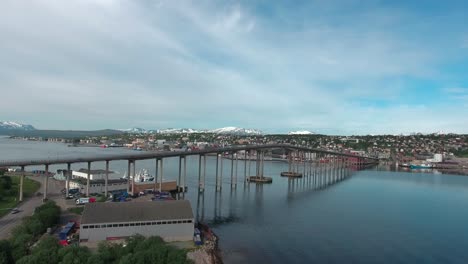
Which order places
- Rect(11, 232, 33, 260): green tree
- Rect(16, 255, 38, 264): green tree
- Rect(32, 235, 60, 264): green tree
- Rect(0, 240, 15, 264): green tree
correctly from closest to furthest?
Rect(16, 255, 38, 264): green tree, Rect(32, 235, 60, 264): green tree, Rect(0, 240, 15, 264): green tree, Rect(11, 232, 33, 260): green tree

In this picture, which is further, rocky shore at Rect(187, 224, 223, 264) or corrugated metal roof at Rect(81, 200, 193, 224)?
corrugated metal roof at Rect(81, 200, 193, 224)

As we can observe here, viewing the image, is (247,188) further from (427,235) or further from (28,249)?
(28,249)

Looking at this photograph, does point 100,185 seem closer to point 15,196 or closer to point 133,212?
point 15,196

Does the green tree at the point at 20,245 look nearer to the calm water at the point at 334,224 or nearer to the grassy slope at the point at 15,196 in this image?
the grassy slope at the point at 15,196

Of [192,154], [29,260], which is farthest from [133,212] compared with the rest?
[192,154]

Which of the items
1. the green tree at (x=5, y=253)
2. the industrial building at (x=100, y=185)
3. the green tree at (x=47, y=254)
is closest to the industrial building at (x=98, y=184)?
the industrial building at (x=100, y=185)

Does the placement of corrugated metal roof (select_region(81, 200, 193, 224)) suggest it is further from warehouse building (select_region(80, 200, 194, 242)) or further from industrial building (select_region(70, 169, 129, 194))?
industrial building (select_region(70, 169, 129, 194))

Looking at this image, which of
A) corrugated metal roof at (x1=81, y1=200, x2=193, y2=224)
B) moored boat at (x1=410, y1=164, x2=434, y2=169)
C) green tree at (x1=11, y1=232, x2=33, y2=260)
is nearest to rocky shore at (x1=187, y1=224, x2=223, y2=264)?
corrugated metal roof at (x1=81, y1=200, x2=193, y2=224)
